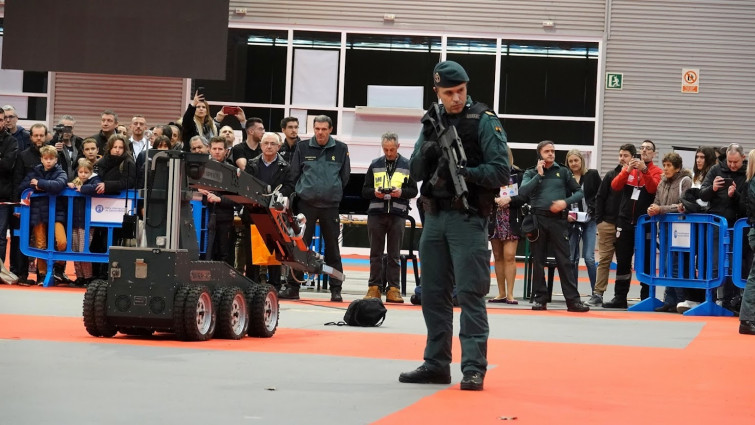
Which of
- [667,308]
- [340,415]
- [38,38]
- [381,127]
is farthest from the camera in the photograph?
[381,127]

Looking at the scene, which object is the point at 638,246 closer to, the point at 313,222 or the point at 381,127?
the point at 313,222

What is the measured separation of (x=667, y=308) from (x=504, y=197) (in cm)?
257

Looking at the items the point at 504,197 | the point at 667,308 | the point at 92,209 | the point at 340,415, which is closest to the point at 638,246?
the point at 667,308

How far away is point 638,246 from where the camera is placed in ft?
46.9

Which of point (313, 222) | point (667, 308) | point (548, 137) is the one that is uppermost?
point (548, 137)

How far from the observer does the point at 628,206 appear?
1452 cm

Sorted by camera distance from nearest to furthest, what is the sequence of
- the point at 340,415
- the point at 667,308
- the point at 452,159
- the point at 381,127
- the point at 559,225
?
the point at 340,415, the point at 452,159, the point at 559,225, the point at 667,308, the point at 381,127

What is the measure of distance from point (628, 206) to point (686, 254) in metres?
1.03

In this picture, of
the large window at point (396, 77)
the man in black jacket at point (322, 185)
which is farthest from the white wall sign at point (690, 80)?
the man in black jacket at point (322, 185)

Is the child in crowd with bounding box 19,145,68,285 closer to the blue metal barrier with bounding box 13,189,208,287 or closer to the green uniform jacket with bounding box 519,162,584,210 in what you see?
the blue metal barrier with bounding box 13,189,208,287

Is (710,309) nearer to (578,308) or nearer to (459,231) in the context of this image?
(578,308)

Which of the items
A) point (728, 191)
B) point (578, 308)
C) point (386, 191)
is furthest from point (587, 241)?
point (386, 191)

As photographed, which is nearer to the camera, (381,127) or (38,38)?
(38,38)

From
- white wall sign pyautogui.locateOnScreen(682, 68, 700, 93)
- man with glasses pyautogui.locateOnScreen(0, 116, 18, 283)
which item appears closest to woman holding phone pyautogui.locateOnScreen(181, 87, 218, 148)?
man with glasses pyautogui.locateOnScreen(0, 116, 18, 283)
